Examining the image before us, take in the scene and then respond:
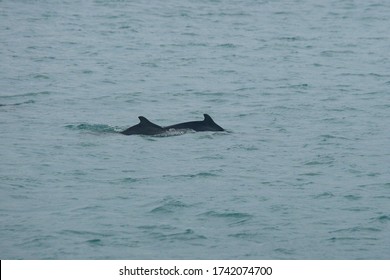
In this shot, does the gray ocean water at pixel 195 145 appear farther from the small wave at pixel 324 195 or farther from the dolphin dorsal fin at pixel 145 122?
the dolphin dorsal fin at pixel 145 122

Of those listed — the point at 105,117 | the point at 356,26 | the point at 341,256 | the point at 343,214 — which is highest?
the point at 356,26

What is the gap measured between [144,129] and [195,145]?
1283 mm

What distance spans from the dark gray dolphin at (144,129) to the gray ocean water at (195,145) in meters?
0.22

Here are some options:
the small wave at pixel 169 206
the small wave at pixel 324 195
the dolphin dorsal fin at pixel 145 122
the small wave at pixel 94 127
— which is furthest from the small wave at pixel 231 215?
the small wave at pixel 94 127

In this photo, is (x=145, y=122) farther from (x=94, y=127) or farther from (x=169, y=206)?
(x=169, y=206)

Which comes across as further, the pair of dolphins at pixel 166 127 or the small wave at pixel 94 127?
the small wave at pixel 94 127

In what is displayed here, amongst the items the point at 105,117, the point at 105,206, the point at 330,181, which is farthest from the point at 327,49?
the point at 105,206

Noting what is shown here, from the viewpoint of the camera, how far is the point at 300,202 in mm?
18781

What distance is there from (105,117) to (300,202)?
26.4 feet

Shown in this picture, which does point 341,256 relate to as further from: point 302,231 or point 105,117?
point 105,117

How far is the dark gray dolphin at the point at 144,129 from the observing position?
917 inches

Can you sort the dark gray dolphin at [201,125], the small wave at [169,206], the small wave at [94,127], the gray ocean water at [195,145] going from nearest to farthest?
the gray ocean water at [195,145] < the small wave at [169,206] < the dark gray dolphin at [201,125] < the small wave at [94,127]

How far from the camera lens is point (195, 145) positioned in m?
22.8

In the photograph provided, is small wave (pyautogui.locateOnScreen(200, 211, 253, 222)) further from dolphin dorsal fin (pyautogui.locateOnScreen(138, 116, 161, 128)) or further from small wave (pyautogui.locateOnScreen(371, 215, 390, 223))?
dolphin dorsal fin (pyautogui.locateOnScreen(138, 116, 161, 128))
